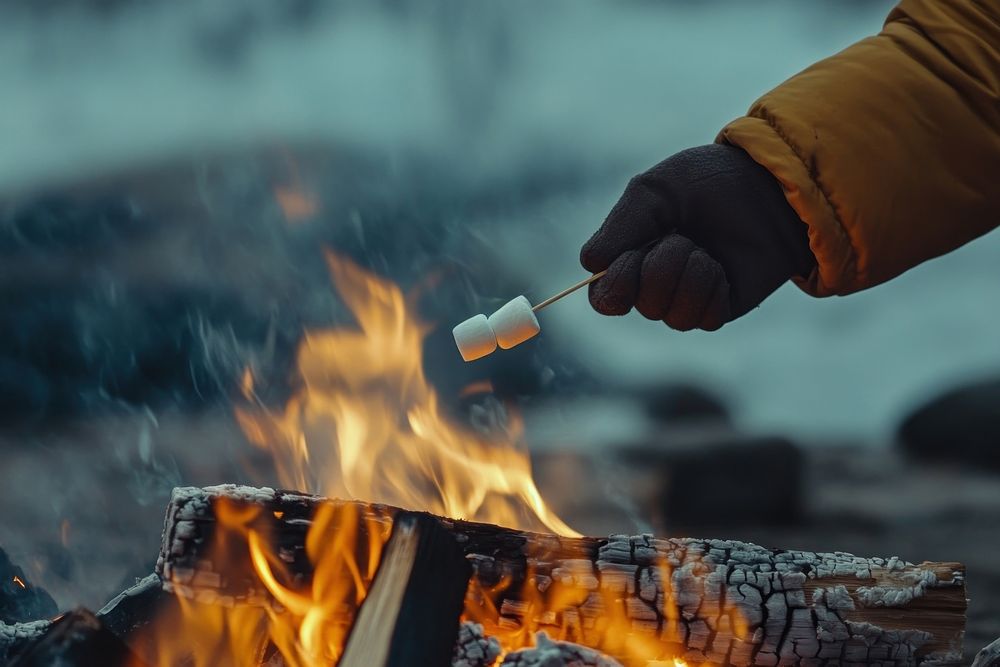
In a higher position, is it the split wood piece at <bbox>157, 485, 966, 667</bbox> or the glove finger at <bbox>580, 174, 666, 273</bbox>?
the glove finger at <bbox>580, 174, 666, 273</bbox>

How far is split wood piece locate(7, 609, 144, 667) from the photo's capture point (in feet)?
4.20

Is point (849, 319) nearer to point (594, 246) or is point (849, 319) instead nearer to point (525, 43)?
point (525, 43)

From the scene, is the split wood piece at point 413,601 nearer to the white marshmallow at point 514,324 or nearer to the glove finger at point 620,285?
the white marshmallow at point 514,324

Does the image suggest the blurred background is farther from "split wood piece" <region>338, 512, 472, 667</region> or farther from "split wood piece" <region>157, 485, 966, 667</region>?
"split wood piece" <region>338, 512, 472, 667</region>

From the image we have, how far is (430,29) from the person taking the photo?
3604 millimetres

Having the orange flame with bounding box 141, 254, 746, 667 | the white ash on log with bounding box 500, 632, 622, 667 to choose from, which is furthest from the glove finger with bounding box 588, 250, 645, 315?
the white ash on log with bounding box 500, 632, 622, 667

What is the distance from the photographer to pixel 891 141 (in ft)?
6.00

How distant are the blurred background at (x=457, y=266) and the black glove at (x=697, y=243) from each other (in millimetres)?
1524

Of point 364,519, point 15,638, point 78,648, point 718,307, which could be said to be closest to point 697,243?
point 718,307

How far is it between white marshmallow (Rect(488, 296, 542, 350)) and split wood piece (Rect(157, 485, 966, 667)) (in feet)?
1.21

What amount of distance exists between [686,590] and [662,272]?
589 millimetres

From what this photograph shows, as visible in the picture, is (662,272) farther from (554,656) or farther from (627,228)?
(554,656)

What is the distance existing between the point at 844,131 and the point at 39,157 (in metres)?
2.77

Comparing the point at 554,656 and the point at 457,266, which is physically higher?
the point at 457,266
